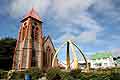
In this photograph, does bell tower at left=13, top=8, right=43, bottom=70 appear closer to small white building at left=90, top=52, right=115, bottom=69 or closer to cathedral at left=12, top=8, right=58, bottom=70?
cathedral at left=12, top=8, right=58, bottom=70

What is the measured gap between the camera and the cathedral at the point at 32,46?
52547 millimetres

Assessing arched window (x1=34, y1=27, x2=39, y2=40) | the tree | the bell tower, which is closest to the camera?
the bell tower

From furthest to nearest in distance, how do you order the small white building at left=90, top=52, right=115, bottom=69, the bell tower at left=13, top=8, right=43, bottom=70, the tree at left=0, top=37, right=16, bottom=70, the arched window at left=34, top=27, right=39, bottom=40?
the small white building at left=90, top=52, right=115, bottom=69, the arched window at left=34, top=27, right=39, bottom=40, the tree at left=0, top=37, right=16, bottom=70, the bell tower at left=13, top=8, right=43, bottom=70

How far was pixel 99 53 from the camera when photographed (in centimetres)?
10138

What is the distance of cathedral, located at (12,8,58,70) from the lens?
5255cm

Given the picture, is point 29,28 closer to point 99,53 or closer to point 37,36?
point 37,36

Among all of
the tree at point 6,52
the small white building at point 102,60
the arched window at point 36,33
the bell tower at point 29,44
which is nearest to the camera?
the bell tower at point 29,44

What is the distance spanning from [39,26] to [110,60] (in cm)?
4840

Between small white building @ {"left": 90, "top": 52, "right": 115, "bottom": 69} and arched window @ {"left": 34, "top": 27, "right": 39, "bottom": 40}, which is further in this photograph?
small white building @ {"left": 90, "top": 52, "right": 115, "bottom": 69}

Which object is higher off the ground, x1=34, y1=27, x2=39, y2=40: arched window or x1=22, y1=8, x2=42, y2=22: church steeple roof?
x1=22, y1=8, x2=42, y2=22: church steeple roof

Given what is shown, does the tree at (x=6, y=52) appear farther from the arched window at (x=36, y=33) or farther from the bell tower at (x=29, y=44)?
the arched window at (x=36, y=33)

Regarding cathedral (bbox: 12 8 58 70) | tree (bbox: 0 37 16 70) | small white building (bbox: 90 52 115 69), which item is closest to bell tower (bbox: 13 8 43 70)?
cathedral (bbox: 12 8 58 70)

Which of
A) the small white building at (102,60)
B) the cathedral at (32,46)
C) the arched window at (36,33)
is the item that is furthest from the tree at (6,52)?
the small white building at (102,60)

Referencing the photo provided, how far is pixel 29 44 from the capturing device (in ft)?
175
